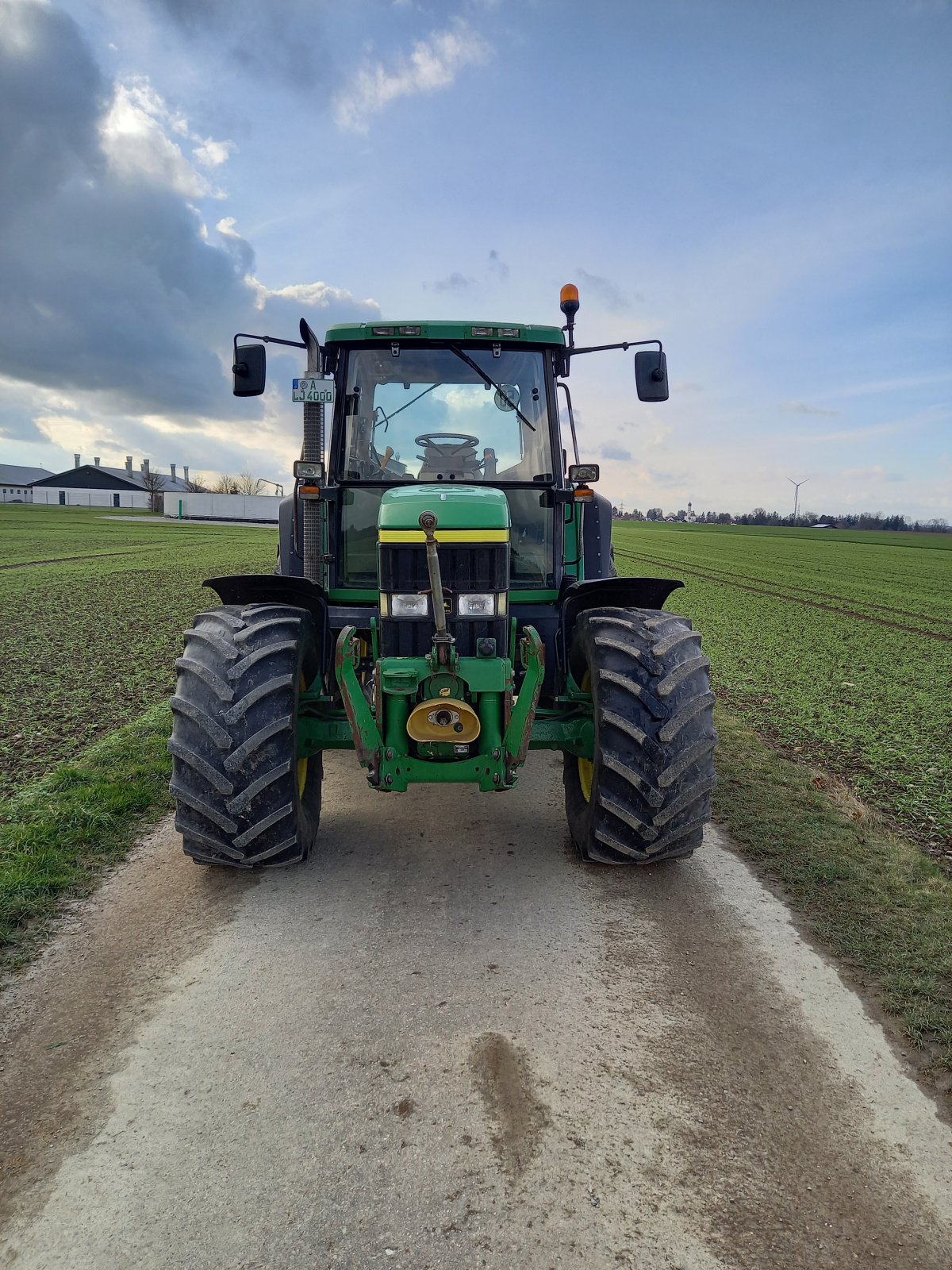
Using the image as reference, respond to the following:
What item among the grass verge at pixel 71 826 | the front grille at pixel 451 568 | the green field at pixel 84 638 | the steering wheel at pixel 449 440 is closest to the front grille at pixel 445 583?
the front grille at pixel 451 568

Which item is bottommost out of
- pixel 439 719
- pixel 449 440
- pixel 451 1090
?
pixel 451 1090

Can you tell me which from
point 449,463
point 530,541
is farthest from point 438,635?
point 449,463

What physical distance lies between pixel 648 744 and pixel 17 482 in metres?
127

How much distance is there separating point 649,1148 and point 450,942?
1296mm

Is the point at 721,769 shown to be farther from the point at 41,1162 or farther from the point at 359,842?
the point at 41,1162

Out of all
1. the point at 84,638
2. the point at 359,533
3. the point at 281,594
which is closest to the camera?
the point at 281,594

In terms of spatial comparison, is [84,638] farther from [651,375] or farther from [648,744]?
[648,744]

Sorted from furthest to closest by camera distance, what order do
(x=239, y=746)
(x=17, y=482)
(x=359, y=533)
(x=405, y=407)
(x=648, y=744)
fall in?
1. (x=17, y=482)
2. (x=405, y=407)
3. (x=359, y=533)
4. (x=648, y=744)
5. (x=239, y=746)

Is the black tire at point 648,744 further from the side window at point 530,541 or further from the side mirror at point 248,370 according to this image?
the side mirror at point 248,370

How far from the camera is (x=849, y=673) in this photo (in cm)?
1012

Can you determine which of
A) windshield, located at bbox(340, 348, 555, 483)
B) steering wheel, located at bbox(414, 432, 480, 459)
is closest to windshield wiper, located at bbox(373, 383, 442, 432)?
windshield, located at bbox(340, 348, 555, 483)

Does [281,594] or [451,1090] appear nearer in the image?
[451,1090]

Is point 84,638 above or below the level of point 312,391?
below

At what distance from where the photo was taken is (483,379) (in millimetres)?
5043
